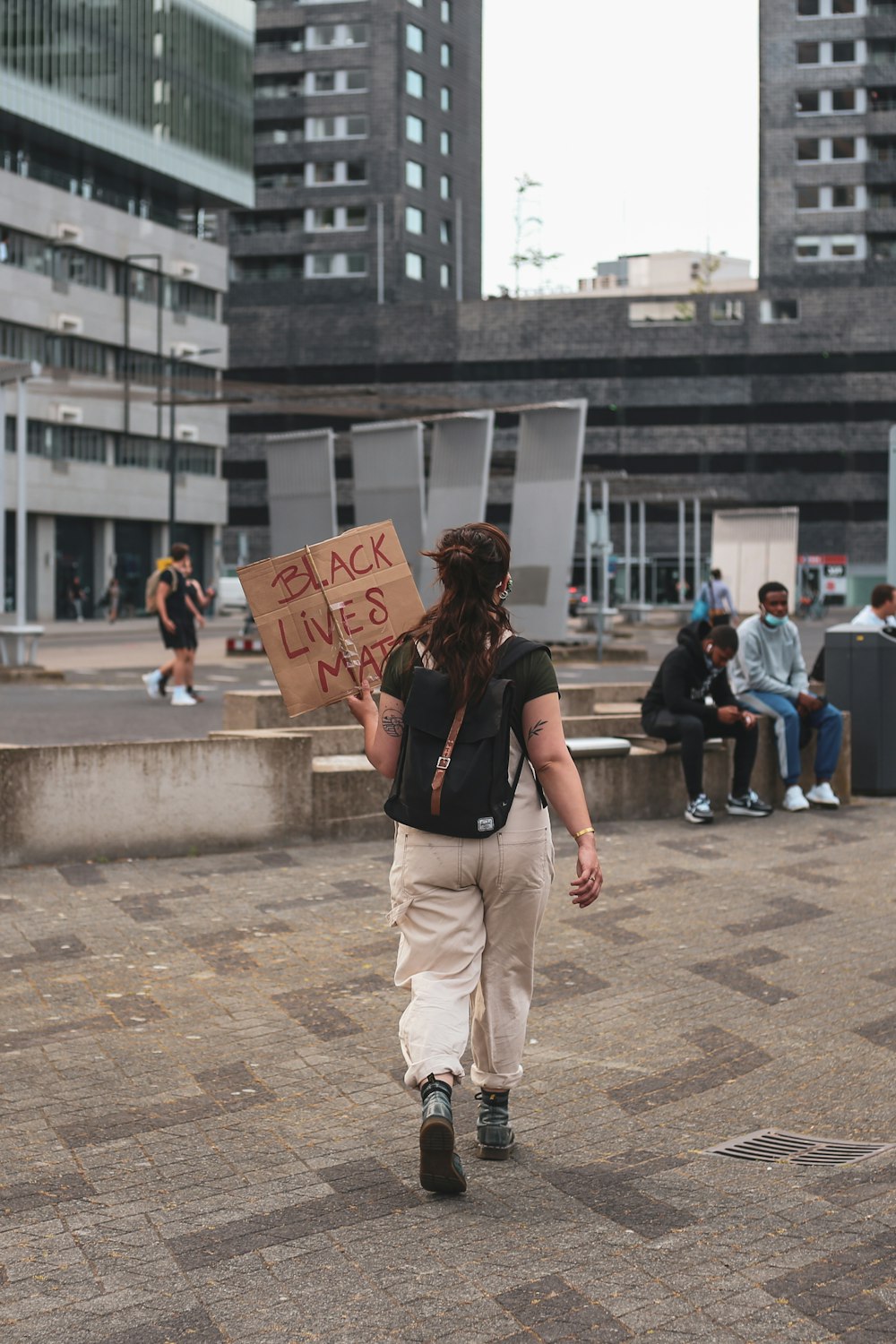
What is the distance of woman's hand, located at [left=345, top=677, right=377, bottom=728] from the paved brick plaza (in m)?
1.21

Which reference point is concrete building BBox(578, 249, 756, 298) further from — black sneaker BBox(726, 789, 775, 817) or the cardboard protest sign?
the cardboard protest sign

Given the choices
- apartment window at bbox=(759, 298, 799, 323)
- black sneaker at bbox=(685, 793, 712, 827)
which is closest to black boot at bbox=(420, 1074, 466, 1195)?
black sneaker at bbox=(685, 793, 712, 827)

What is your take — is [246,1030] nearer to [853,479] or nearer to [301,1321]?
[301,1321]

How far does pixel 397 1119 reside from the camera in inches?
204

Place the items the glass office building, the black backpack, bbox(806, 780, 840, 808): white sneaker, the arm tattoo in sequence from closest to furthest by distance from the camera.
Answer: the black backpack
the arm tattoo
bbox(806, 780, 840, 808): white sneaker
the glass office building

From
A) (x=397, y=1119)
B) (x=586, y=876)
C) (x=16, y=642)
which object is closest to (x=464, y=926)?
(x=586, y=876)

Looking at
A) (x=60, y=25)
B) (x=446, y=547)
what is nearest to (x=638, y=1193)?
(x=446, y=547)

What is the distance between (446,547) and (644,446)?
3352 inches

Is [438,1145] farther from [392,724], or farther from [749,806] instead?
[749,806]

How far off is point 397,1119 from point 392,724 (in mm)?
1314

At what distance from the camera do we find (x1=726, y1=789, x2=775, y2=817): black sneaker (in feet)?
35.9

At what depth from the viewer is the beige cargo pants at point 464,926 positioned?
4465 millimetres

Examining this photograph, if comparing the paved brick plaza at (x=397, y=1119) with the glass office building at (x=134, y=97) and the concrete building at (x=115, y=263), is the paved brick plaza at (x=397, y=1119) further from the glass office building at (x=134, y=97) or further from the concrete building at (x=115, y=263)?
the glass office building at (x=134, y=97)

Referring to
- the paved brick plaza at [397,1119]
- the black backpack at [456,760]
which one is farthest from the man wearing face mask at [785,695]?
the black backpack at [456,760]
